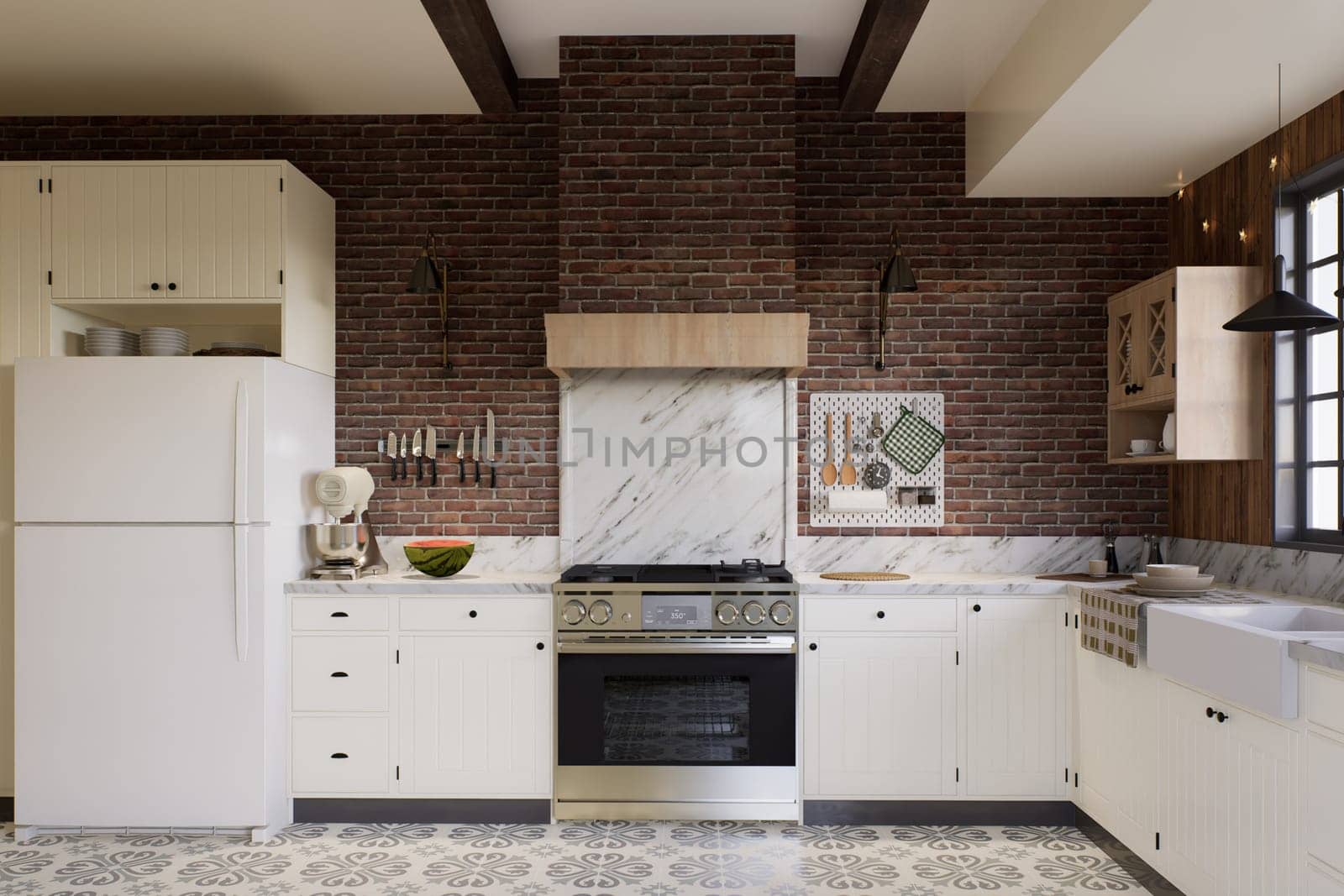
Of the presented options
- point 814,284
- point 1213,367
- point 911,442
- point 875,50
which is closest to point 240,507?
point 814,284

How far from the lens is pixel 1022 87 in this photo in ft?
12.1

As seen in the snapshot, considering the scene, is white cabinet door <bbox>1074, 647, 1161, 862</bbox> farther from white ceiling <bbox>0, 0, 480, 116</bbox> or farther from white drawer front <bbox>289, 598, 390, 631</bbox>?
white ceiling <bbox>0, 0, 480, 116</bbox>

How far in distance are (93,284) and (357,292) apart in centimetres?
109

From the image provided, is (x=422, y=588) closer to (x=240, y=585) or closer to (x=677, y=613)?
(x=240, y=585)

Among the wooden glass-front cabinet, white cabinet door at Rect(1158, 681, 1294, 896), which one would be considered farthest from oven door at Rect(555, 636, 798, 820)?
the wooden glass-front cabinet

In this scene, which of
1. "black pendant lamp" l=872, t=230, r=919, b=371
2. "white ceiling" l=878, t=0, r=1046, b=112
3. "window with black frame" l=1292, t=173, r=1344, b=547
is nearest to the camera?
"window with black frame" l=1292, t=173, r=1344, b=547

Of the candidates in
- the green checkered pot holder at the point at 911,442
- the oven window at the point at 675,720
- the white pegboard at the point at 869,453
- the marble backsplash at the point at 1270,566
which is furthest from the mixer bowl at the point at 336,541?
the marble backsplash at the point at 1270,566

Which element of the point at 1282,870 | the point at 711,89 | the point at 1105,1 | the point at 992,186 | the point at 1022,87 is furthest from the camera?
the point at 992,186

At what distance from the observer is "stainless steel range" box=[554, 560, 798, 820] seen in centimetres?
385

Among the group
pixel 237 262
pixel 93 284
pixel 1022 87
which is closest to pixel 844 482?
pixel 1022 87

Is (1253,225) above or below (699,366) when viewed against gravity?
above

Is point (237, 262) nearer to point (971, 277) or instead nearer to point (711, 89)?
point (711, 89)

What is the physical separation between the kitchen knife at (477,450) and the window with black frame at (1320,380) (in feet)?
11.2

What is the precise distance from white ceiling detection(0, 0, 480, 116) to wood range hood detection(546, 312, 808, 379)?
4.15 feet
